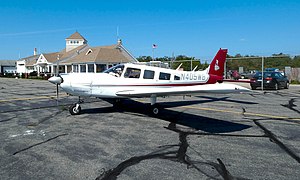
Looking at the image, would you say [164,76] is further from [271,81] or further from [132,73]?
[271,81]

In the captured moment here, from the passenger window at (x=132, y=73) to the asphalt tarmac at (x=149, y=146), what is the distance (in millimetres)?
1615

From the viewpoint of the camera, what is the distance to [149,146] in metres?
5.66

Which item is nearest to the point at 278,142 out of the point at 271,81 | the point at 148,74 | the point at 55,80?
the point at 148,74

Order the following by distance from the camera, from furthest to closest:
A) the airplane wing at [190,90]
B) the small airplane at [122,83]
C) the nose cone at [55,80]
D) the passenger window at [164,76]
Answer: the passenger window at [164,76]
the small airplane at [122,83]
the nose cone at [55,80]
the airplane wing at [190,90]

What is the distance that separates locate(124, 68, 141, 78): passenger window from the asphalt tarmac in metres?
1.61

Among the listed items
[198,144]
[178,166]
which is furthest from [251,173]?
[198,144]

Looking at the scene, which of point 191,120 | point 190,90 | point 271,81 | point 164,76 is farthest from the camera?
point 271,81

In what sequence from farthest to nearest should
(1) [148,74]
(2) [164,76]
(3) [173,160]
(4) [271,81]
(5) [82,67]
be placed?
(5) [82,67], (4) [271,81], (2) [164,76], (1) [148,74], (3) [173,160]

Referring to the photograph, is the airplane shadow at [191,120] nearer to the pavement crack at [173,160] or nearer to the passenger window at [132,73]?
the passenger window at [132,73]

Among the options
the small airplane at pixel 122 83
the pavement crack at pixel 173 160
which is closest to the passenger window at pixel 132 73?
the small airplane at pixel 122 83

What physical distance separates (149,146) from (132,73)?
458 centimetres

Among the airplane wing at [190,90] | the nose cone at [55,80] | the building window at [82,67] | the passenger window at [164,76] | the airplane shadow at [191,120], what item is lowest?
the airplane shadow at [191,120]

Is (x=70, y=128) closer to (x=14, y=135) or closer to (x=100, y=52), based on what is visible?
(x=14, y=135)

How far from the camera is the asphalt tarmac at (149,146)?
4.25 meters
